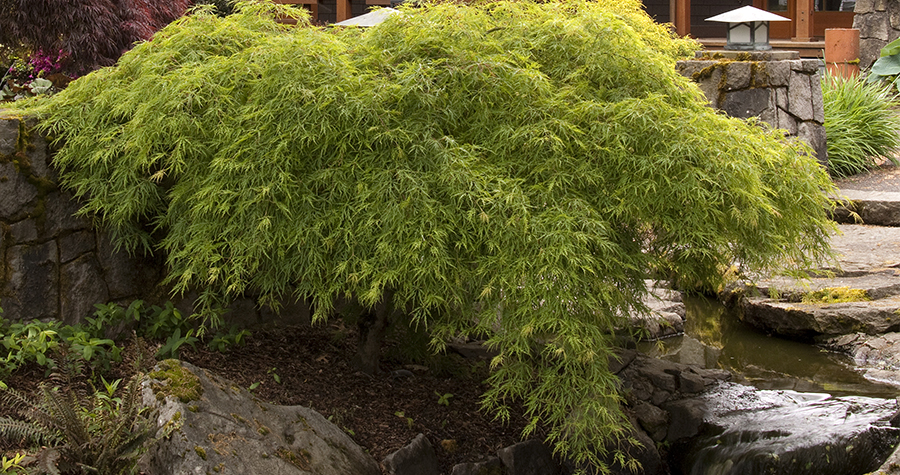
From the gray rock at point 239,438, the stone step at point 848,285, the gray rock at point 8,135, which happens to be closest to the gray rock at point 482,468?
the gray rock at point 239,438

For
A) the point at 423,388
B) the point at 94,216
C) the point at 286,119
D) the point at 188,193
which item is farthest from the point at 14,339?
the point at 423,388

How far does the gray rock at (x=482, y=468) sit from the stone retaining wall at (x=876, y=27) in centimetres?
1306

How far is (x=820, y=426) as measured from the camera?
414 cm

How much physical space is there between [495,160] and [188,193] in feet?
4.49

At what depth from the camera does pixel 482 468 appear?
3410 mm

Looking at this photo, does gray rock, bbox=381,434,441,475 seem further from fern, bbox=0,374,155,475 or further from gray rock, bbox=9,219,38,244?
gray rock, bbox=9,219,38,244

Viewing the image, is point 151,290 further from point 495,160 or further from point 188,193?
point 495,160

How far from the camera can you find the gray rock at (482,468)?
3363 mm

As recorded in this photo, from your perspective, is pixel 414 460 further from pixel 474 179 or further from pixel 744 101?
pixel 744 101

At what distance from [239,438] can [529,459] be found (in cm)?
133

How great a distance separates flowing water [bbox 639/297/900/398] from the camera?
15.9ft

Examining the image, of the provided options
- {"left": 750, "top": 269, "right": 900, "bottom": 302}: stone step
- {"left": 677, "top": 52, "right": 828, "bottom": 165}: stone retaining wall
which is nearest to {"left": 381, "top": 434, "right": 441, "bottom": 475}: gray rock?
{"left": 750, "top": 269, "right": 900, "bottom": 302}: stone step

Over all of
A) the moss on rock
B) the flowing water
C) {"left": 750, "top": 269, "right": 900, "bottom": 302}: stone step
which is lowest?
the flowing water

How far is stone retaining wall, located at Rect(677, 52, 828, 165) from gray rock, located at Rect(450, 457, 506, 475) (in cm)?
579
